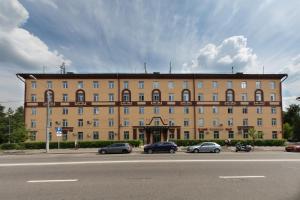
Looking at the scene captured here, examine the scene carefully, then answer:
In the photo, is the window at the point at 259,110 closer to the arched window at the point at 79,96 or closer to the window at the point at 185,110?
the window at the point at 185,110

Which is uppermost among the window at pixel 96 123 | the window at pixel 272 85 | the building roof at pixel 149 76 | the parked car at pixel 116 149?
the building roof at pixel 149 76

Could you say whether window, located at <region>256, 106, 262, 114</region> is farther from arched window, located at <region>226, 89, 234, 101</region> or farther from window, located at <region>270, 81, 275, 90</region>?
arched window, located at <region>226, 89, 234, 101</region>

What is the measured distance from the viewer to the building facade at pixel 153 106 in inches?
1909

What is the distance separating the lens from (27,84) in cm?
4869

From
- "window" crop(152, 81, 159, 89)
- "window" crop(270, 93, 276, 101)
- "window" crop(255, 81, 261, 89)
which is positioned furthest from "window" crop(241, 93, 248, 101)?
"window" crop(152, 81, 159, 89)

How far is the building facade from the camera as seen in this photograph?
4850 centimetres

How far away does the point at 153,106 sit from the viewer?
162 feet

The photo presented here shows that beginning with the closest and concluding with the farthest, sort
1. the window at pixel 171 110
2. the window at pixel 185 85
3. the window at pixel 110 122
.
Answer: the window at pixel 110 122, the window at pixel 171 110, the window at pixel 185 85

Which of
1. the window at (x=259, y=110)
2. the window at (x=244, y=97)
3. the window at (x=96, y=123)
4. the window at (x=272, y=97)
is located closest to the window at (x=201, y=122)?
the window at (x=244, y=97)

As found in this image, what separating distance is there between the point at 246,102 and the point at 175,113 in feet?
44.9

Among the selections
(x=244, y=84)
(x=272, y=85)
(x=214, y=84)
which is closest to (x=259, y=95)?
(x=272, y=85)

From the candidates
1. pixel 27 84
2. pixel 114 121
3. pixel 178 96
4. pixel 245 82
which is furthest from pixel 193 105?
pixel 27 84

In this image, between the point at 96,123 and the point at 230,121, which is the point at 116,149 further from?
the point at 230,121

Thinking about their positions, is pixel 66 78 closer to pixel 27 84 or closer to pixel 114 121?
pixel 27 84
